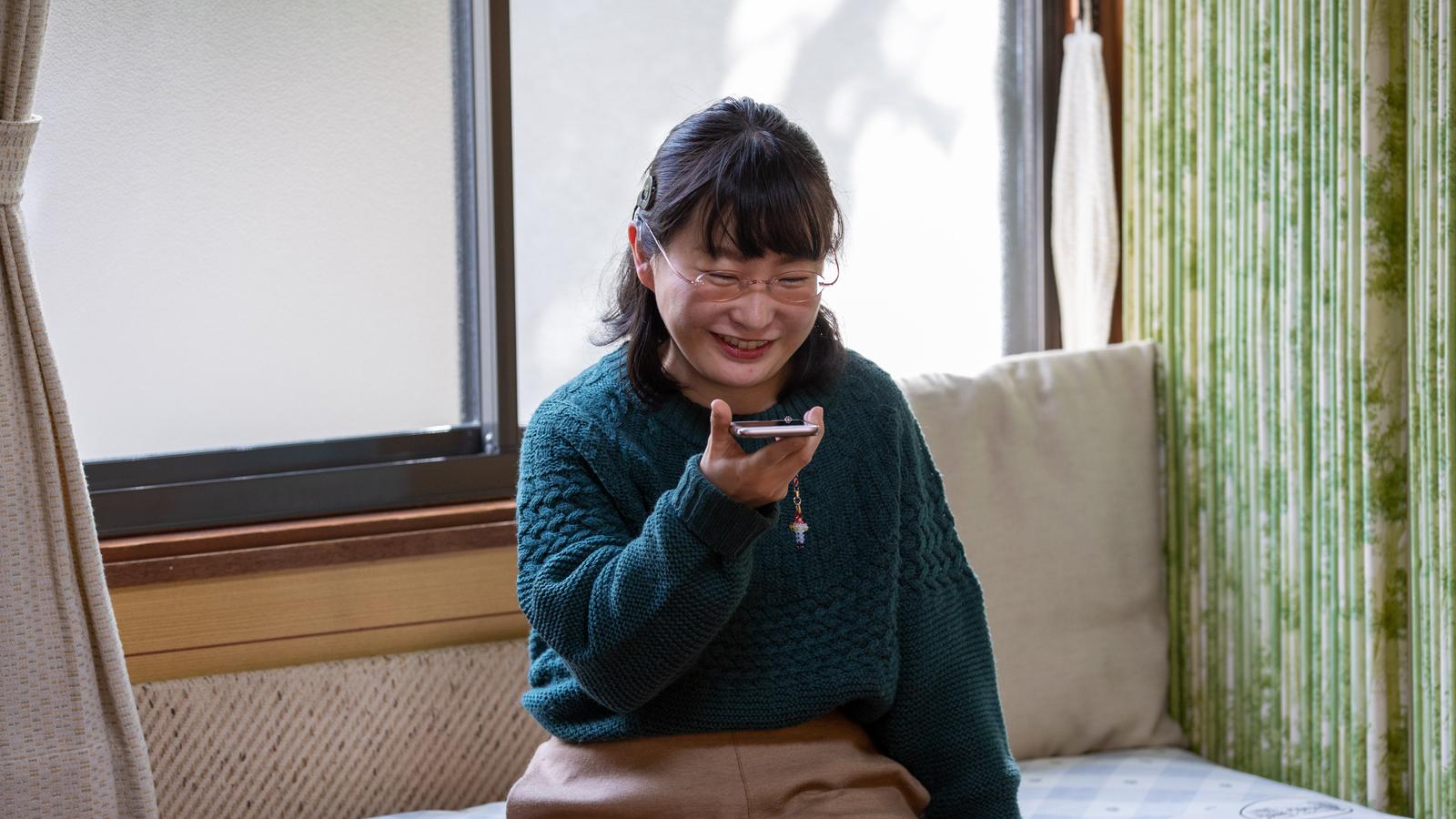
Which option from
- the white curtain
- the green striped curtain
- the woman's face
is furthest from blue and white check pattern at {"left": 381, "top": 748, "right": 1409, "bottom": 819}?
the woman's face

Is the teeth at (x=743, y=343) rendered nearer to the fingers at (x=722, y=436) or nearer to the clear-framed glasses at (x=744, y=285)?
the clear-framed glasses at (x=744, y=285)

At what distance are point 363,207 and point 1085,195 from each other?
118 centimetres

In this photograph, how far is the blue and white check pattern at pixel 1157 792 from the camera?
180 cm

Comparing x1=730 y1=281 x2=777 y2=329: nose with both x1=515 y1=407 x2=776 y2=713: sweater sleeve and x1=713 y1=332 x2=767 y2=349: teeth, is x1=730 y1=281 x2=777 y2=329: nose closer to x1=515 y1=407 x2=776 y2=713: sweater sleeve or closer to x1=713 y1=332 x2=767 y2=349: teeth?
x1=713 y1=332 x2=767 y2=349: teeth

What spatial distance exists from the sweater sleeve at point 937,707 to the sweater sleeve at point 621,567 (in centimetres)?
28

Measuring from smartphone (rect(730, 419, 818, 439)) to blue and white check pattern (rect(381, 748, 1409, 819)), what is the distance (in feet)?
3.10

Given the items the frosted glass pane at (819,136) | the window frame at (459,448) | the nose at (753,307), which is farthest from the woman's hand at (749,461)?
the window frame at (459,448)

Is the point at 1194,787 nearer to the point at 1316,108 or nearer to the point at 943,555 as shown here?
the point at 943,555

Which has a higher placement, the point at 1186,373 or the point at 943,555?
the point at 1186,373

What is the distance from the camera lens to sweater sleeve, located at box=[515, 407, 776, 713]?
3.57 feet

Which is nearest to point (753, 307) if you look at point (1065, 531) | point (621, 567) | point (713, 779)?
point (621, 567)

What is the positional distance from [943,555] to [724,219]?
17.4 inches

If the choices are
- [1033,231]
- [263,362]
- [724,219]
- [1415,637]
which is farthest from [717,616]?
[1033,231]

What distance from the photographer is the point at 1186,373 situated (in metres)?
2.15
